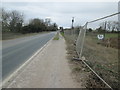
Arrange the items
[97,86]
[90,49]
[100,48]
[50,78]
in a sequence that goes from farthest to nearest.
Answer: [90,49], [100,48], [50,78], [97,86]

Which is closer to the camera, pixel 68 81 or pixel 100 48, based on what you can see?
pixel 68 81

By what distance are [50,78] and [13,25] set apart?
58.9 m

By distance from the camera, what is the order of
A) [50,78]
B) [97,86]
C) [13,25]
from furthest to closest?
[13,25] < [50,78] < [97,86]

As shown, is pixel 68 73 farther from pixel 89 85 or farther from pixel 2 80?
pixel 2 80

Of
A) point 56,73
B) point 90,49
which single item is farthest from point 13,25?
point 56,73

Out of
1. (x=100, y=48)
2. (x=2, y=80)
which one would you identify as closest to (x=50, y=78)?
(x=2, y=80)

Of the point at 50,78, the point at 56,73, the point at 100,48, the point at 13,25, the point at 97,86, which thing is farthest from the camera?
the point at 13,25

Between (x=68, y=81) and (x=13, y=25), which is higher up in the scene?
(x=13, y=25)

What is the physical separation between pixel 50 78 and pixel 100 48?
26.3ft

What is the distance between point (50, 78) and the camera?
7.04 m

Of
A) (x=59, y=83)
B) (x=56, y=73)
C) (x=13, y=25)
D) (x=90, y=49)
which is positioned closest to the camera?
(x=59, y=83)

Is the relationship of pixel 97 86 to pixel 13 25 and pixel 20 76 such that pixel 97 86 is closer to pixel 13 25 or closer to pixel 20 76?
pixel 20 76

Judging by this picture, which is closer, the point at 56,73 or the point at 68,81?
the point at 68,81

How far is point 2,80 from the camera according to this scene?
22.2 feet
